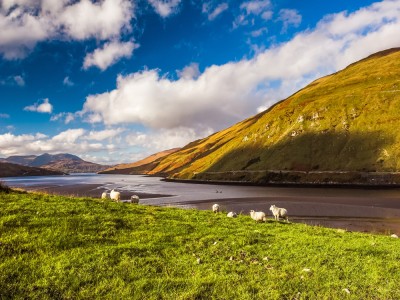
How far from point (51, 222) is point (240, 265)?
39.5 ft

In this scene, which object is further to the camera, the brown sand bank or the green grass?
the brown sand bank

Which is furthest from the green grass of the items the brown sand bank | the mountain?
the mountain

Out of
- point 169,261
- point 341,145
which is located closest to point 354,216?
point 169,261

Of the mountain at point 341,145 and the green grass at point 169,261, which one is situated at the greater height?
the mountain at point 341,145

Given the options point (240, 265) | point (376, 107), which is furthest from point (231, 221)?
point (376, 107)

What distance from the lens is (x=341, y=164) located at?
15500 centimetres

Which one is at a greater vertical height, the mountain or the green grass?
the mountain

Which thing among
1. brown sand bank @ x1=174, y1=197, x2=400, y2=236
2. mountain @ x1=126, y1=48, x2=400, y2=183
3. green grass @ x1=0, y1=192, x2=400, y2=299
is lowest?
brown sand bank @ x1=174, y1=197, x2=400, y2=236

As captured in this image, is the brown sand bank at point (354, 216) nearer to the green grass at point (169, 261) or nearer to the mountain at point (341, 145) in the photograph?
the green grass at point (169, 261)

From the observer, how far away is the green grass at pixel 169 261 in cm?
1277

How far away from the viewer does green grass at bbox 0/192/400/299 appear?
41.9ft

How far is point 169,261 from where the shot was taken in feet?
51.5

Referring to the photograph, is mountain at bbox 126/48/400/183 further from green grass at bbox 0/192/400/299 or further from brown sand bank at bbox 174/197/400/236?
green grass at bbox 0/192/400/299

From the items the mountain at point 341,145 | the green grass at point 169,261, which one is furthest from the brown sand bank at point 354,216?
the mountain at point 341,145
